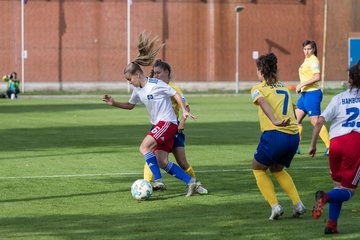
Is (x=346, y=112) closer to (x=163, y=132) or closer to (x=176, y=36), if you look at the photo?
(x=163, y=132)

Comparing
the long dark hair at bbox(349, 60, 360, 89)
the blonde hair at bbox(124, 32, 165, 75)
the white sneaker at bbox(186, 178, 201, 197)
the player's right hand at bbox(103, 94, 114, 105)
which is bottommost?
the white sneaker at bbox(186, 178, 201, 197)

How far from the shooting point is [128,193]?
14.0 metres

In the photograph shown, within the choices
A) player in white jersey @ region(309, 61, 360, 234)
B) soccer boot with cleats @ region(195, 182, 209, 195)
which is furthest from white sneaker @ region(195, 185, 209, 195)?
player in white jersey @ region(309, 61, 360, 234)

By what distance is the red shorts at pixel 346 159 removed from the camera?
408 inches

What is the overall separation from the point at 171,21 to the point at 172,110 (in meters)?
56.0

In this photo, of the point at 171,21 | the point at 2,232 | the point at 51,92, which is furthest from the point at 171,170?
the point at 171,21

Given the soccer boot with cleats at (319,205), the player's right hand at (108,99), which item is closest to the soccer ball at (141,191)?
the player's right hand at (108,99)

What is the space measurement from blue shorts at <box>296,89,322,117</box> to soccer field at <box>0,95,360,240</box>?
0.91 meters

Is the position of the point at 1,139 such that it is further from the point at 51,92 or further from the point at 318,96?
the point at 51,92

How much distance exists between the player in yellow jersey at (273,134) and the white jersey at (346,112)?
3.00 ft

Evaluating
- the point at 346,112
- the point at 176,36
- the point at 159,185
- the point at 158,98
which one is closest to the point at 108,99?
the point at 158,98

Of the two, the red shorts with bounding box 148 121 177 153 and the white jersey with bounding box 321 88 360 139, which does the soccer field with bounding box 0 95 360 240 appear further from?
the white jersey with bounding box 321 88 360 139

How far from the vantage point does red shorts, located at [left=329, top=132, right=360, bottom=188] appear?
10367 millimetres

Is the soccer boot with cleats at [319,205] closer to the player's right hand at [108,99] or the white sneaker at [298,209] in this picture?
the white sneaker at [298,209]
